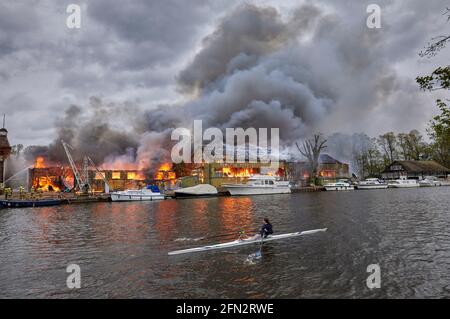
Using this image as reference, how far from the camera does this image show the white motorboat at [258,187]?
88125mm

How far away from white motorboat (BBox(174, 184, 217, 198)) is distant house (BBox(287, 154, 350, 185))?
41667 millimetres

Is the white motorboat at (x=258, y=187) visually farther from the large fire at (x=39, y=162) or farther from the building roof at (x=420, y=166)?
the building roof at (x=420, y=166)

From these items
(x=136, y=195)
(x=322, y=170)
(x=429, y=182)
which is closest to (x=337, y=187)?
(x=322, y=170)

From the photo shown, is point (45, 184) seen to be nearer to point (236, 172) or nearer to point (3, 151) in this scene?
point (3, 151)

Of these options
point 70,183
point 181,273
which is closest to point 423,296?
point 181,273

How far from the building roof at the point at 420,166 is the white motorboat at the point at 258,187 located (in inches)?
→ 2851

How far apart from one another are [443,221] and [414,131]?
139098 millimetres

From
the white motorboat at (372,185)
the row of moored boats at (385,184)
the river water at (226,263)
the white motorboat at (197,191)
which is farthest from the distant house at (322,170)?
the river water at (226,263)

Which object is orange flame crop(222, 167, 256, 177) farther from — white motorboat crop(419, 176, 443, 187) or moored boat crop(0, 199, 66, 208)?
white motorboat crop(419, 176, 443, 187)

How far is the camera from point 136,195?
251 feet

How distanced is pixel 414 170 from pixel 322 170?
41.4 m

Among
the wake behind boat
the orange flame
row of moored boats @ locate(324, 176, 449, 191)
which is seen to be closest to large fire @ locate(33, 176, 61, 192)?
the orange flame

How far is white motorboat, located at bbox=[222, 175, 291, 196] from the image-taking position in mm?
88125

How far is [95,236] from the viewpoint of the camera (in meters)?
28.9
